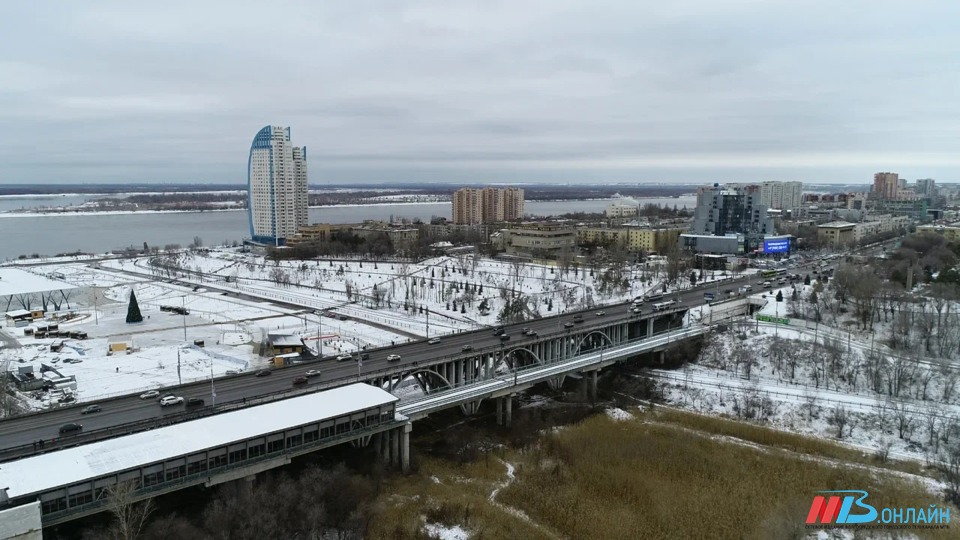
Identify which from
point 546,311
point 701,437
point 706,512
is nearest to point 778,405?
point 701,437

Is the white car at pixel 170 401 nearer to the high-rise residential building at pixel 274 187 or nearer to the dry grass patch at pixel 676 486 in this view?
the dry grass patch at pixel 676 486

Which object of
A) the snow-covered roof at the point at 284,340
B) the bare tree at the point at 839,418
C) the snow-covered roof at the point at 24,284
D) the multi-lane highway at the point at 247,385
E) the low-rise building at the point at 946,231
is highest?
the low-rise building at the point at 946,231

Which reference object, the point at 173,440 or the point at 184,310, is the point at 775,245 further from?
the point at 173,440

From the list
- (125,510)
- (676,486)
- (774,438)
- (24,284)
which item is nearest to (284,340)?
(125,510)

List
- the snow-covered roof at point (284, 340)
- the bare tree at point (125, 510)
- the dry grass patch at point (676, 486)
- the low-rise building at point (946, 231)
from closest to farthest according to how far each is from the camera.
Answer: the bare tree at point (125, 510)
the dry grass patch at point (676, 486)
the snow-covered roof at point (284, 340)
the low-rise building at point (946, 231)

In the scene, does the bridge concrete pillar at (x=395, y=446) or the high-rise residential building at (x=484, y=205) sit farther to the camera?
the high-rise residential building at (x=484, y=205)

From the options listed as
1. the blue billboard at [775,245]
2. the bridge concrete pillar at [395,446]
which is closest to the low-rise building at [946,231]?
the blue billboard at [775,245]
